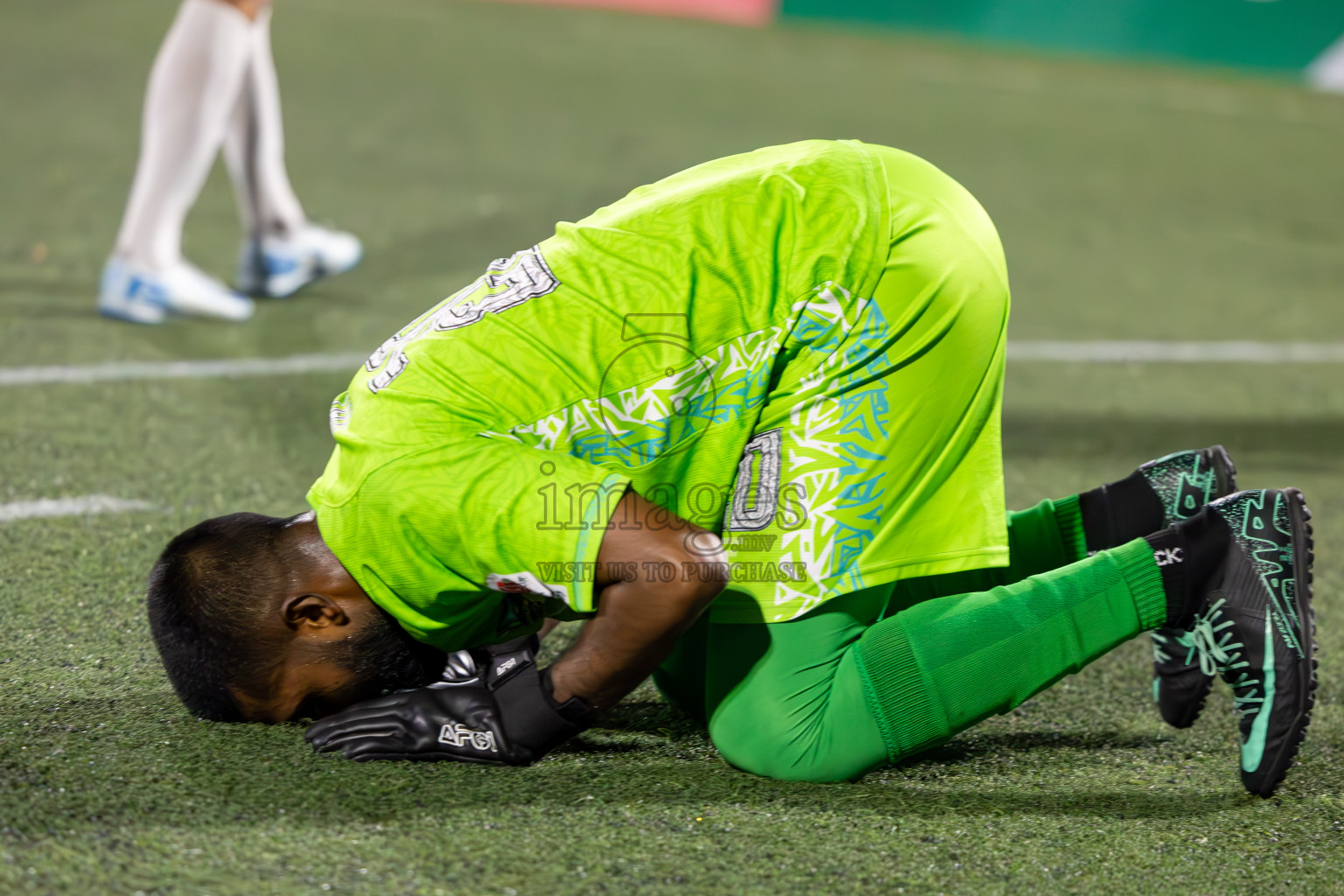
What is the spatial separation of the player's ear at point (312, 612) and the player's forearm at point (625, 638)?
340mm

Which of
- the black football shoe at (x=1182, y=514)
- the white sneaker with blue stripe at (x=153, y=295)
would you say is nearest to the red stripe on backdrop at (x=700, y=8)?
the white sneaker with blue stripe at (x=153, y=295)

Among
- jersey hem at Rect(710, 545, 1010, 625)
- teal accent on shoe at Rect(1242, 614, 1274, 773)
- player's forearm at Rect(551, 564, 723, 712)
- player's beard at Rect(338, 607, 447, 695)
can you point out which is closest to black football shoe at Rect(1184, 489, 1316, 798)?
teal accent on shoe at Rect(1242, 614, 1274, 773)

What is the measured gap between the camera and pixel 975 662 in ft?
6.91

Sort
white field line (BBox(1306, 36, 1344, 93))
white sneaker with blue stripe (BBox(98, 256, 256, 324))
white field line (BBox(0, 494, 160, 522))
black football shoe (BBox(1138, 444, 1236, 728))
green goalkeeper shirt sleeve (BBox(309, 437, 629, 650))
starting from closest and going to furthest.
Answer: green goalkeeper shirt sleeve (BBox(309, 437, 629, 650)) < black football shoe (BBox(1138, 444, 1236, 728)) < white field line (BBox(0, 494, 160, 522)) < white sneaker with blue stripe (BBox(98, 256, 256, 324)) < white field line (BBox(1306, 36, 1344, 93))

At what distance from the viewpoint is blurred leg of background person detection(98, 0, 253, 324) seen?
442 centimetres

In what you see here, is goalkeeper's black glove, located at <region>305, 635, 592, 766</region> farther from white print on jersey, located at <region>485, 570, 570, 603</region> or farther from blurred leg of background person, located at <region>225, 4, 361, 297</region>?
blurred leg of background person, located at <region>225, 4, 361, 297</region>

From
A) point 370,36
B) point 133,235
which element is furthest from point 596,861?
point 370,36

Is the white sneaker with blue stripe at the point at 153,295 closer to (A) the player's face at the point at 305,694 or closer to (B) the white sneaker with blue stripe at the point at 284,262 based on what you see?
(B) the white sneaker with blue stripe at the point at 284,262

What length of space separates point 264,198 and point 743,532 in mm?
3164

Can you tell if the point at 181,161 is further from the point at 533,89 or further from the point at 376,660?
the point at 533,89

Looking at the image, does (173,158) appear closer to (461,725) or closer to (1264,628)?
(461,725)

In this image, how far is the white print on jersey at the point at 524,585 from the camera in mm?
1886

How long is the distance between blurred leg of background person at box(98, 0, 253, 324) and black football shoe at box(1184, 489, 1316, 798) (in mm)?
3383

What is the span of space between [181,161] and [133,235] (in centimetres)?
29
